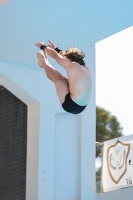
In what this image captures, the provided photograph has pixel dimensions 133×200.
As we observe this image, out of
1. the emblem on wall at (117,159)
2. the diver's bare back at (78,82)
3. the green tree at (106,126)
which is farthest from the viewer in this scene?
the green tree at (106,126)

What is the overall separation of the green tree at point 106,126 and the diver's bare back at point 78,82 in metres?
20.8

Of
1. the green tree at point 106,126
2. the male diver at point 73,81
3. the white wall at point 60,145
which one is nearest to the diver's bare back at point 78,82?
the male diver at point 73,81

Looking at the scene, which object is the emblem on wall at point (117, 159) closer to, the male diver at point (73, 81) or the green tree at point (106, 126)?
the male diver at point (73, 81)

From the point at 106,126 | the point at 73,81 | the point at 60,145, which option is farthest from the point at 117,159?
Answer: the point at 106,126

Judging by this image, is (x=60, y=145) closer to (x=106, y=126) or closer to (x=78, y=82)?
(x=78, y=82)

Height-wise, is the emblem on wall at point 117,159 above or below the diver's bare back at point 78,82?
below

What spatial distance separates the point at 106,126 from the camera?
2802 centimetres

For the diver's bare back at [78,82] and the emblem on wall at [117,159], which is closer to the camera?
the diver's bare back at [78,82]

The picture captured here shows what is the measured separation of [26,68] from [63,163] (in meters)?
1.73

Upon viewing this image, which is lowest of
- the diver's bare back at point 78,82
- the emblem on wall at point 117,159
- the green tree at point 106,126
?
the emblem on wall at point 117,159

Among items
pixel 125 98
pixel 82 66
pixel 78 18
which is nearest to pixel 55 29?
pixel 78 18

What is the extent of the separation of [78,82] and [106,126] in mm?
21734

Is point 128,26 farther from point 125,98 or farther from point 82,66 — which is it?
point 125,98

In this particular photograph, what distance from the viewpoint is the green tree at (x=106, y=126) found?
27.4 m
